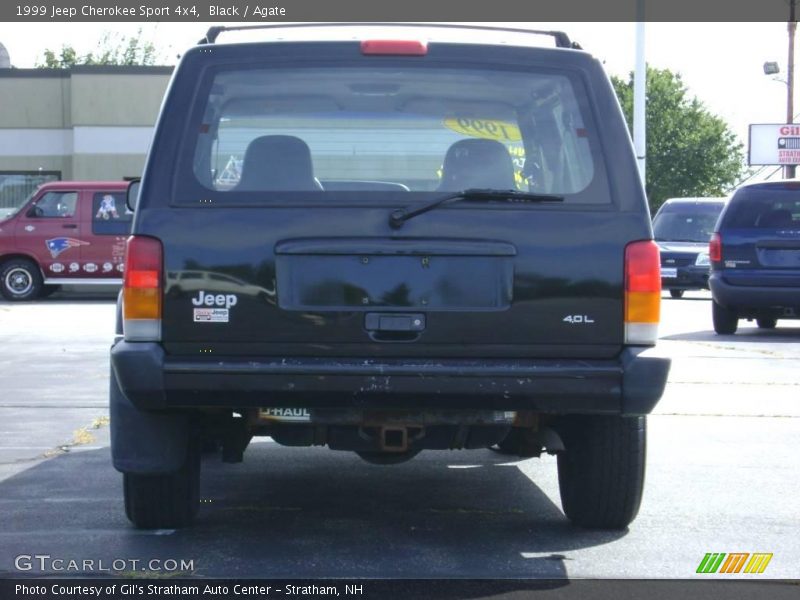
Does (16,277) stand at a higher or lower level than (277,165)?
lower

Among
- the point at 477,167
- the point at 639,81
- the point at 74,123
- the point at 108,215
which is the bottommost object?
the point at 108,215

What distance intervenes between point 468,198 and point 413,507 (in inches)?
74.3

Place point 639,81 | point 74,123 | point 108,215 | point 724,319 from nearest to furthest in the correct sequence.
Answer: point 724,319 → point 108,215 → point 639,81 → point 74,123

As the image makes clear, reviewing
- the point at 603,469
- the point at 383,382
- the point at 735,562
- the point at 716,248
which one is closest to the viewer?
the point at 383,382

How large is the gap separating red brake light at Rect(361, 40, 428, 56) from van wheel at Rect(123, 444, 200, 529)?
174 centimetres

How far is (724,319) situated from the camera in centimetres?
1611

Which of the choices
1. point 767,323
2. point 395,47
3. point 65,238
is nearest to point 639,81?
point 767,323

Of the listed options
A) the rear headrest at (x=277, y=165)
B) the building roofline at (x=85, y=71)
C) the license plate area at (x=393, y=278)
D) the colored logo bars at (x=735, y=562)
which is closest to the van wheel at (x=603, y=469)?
the colored logo bars at (x=735, y=562)

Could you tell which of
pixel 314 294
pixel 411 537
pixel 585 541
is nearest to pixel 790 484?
pixel 585 541

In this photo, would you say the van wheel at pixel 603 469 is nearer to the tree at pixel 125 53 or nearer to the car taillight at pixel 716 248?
the car taillight at pixel 716 248

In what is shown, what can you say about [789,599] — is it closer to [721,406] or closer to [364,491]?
[364,491]

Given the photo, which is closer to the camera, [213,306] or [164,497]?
[213,306]

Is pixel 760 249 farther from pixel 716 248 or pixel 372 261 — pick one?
pixel 372 261

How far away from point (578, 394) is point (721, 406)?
537 centimetres
